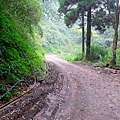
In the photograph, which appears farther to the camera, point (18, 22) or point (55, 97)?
point (18, 22)

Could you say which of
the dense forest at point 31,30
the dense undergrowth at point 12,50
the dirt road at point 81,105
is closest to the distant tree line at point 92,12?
the dense forest at point 31,30

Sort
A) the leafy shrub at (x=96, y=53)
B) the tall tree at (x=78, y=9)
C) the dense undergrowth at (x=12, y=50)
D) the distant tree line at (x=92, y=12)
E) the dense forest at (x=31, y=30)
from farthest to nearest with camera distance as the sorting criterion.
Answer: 1. the leafy shrub at (x=96, y=53)
2. the distant tree line at (x=92, y=12)
3. the tall tree at (x=78, y=9)
4. the dense forest at (x=31, y=30)
5. the dense undergrowth at (x=12, y=50)

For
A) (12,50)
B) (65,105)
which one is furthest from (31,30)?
(65,105)

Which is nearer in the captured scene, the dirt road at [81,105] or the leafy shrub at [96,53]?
the dirt road at [81,105]

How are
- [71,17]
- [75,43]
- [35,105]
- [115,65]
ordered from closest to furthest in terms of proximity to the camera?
[35,105], [115,65], [71,17], [75,43]

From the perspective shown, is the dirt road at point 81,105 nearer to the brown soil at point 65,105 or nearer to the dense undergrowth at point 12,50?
the brown soil at point 65,105

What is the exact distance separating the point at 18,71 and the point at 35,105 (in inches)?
66.2

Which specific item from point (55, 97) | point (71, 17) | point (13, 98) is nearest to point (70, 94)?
point (55, 97)

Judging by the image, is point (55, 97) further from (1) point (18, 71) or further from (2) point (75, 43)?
(2) point (75, 43)

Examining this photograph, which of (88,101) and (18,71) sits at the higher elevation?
(18,71)

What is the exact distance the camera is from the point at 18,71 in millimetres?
4961

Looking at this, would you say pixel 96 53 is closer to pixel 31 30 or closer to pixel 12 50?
pixel 31 30

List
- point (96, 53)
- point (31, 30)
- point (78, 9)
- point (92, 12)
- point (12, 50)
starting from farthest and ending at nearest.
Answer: point (92, 12) < point (78, 9) < point (96, 53) < point (31, 30) < point (12, 50)

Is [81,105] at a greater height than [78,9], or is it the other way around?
[78,9]
